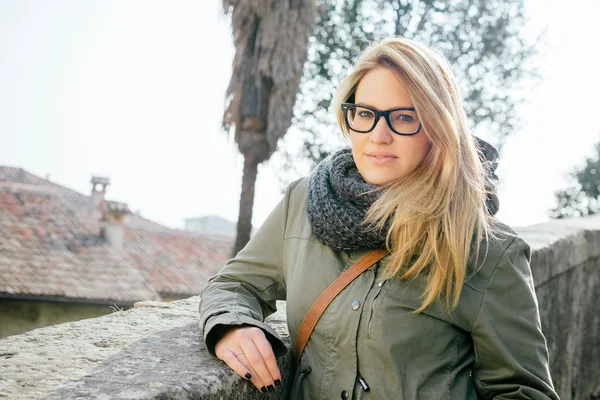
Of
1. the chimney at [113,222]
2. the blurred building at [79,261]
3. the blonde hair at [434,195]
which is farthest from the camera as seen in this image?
the chimney at [113,222]

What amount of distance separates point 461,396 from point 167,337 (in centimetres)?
82

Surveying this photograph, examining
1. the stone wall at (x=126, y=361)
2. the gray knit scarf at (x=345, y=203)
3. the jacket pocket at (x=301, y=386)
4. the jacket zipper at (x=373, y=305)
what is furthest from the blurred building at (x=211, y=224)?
the jacket zipper at (x=373, y=305)

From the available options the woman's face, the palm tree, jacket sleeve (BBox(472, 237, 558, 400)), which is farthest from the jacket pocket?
the palm tree

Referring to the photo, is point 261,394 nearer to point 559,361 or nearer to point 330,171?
point 330,171

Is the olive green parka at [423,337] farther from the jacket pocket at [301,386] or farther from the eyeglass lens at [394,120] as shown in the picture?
the eyeglass lens at [394,120]

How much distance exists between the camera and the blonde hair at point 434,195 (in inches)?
71.5

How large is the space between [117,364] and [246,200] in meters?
10.7

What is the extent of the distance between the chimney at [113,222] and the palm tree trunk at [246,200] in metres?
9.20

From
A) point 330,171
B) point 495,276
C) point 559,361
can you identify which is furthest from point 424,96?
point 559,361

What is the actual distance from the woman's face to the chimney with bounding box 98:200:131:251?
19.3m

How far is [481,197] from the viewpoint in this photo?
6.30ft

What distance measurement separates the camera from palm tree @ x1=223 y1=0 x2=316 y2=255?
12.4m

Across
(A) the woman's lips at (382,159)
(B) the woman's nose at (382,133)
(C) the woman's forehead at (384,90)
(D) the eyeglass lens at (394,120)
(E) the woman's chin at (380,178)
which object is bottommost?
(E) the woman's chin at (380,178)

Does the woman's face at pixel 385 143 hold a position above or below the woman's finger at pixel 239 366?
above
